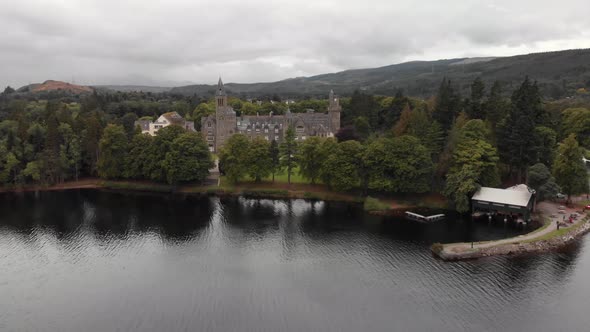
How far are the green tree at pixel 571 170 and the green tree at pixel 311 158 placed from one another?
1220 inches

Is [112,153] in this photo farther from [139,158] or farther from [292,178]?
[292,178]

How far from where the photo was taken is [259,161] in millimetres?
63594

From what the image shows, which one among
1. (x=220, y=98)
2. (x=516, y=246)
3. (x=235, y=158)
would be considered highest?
(x=220, y=98)

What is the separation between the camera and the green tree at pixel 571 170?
50156 millimetres

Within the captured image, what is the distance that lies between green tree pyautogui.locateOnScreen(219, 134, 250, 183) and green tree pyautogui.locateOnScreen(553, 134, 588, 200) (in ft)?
141

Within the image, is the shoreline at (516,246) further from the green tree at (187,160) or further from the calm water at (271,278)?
the green tree at (187,160)

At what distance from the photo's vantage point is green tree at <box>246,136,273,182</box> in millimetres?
63375

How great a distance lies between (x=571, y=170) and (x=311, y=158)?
33660 millimetres

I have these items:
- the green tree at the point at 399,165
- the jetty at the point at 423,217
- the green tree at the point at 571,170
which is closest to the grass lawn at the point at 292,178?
the green tree at the point at 399,165

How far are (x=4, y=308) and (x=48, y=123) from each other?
47636mm

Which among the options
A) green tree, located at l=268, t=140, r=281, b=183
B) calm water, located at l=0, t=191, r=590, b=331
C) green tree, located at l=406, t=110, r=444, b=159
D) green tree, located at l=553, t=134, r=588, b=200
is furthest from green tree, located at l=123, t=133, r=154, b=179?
green tree, located at l=553, t=134, r=588, b=200

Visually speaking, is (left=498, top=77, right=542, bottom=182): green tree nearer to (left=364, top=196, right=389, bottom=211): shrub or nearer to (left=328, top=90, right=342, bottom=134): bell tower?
(left=364, top=196, right=389, bottom=211): shrub

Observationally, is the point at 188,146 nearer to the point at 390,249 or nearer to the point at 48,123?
the point at 48,123

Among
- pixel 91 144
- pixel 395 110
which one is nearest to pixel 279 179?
pixel 91 144
